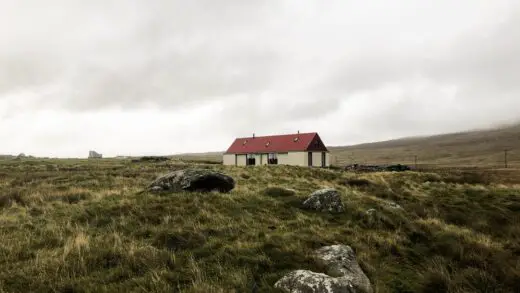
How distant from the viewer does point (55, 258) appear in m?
8.02

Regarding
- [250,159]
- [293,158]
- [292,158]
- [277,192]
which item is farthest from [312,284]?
[250,159]

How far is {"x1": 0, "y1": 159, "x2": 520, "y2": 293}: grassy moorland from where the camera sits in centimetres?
737

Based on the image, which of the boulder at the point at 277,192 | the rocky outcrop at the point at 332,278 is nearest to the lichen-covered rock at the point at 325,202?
the boulder at the point at 277,192

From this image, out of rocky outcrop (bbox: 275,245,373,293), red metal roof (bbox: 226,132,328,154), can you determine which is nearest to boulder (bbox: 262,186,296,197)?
rocky outcrop (bbox: 275,245,373,293)

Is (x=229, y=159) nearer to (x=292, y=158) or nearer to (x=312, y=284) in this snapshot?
(x=292, y=158)

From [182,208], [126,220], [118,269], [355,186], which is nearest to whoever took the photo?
[118,269]

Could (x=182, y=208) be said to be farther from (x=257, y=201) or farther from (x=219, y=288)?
(x=219, y=288)

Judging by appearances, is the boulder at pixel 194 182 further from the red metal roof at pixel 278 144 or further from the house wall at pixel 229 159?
the house wall at pixel 229 159

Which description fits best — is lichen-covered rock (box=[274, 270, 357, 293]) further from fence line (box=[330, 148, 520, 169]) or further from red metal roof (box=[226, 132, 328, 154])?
fence line (box=[330, 148, 520, 169])

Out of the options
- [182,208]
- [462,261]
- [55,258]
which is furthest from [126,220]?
[462,261]

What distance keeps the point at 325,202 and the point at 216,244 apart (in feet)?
23.2

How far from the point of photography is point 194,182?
1694 centimetres

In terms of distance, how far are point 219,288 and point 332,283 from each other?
7.17 feet

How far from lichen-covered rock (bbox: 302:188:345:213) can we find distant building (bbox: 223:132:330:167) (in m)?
41.8
